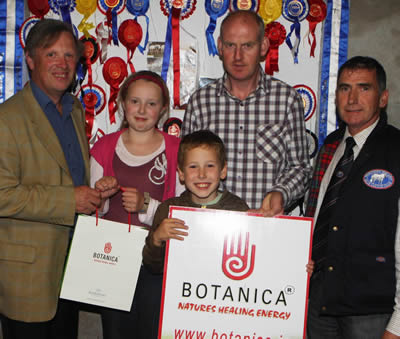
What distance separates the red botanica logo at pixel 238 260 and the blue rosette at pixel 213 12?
5.45 ft

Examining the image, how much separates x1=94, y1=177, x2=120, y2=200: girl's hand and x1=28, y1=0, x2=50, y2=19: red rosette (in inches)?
66.1

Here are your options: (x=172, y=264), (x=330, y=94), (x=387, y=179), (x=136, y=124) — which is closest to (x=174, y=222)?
(x=172, y=264)

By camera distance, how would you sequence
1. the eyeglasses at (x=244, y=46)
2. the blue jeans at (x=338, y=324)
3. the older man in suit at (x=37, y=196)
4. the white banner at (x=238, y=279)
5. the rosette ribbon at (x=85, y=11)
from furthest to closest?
1. the rosette ribbon at (x=85, y=11)
2. the eyeglasses at (x=244, y=46)
3. the older man in suit at (x=37, y=196)
4. the blue jeans at (x=338, y=324)
5. the white banner at (x=238, y=279)

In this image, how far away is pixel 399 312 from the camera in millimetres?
1699

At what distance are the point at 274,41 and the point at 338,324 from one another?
188cm

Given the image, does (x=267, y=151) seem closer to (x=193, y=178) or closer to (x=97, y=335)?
(x=193, y=178)

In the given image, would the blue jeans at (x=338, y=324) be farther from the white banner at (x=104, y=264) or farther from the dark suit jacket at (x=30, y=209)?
the dark suit jacket at (x=30, y=209)

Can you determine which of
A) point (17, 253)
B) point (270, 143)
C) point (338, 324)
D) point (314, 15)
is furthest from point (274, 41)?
point (17, 253)

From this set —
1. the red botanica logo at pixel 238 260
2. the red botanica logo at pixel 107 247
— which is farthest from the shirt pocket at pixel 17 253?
the red botanica logo at pixel 238 260

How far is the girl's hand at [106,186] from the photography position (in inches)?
78.0

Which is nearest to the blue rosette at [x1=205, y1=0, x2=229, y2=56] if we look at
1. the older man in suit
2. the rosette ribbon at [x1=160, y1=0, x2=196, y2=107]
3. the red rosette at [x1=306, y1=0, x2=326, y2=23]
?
the rosette ribbon at [x1=160, y1=0, x2=196, y2=107]

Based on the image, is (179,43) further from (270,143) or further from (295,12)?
(270,143)

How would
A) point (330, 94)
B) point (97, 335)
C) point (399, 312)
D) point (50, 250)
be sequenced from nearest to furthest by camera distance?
point (399, 312)
point (50, 250)
point (330, 94)
point (97, 335)

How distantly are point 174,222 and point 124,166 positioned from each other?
1.84 feet
